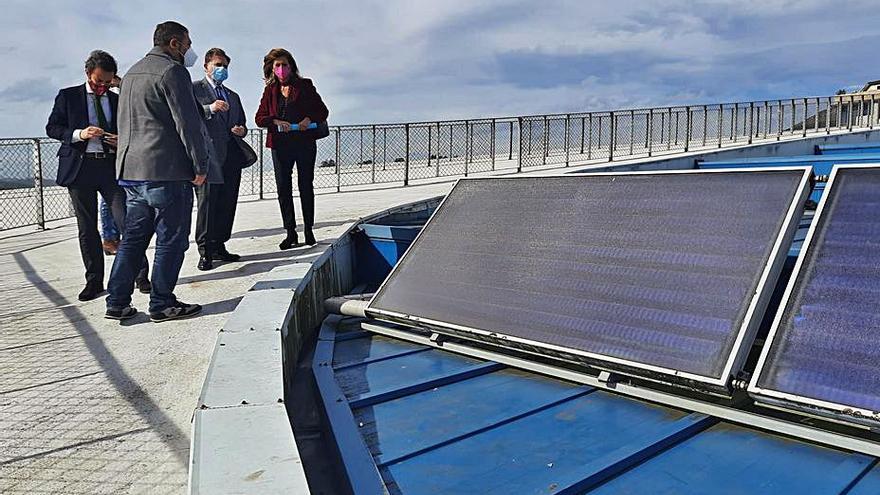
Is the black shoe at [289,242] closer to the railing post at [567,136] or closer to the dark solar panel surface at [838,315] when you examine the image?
the dark solar panel surface at [838,315]

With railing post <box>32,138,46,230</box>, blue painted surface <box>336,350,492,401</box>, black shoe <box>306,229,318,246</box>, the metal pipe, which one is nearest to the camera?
blue painted surface <box>336,350,492,401</box>

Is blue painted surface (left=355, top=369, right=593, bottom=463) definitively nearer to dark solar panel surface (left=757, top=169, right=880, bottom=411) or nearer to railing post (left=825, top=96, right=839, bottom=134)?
dark solar panel surface (left=757, top=169, right=880, bottom=411)

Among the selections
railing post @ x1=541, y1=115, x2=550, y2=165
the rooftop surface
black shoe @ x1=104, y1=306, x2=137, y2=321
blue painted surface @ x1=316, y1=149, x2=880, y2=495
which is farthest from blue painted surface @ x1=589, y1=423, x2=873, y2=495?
railing post @ x1=541, y1=115, x2=550, y2=165

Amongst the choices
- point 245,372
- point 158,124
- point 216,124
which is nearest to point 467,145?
point 216,124

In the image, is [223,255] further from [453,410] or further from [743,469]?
[743,469]

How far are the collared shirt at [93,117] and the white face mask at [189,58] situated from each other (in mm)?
1117

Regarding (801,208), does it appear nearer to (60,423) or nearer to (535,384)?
(535,384)

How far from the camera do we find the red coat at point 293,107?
654 cm

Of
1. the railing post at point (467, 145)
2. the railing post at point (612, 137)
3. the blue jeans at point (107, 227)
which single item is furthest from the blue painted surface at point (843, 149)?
the blue jeans at point (107, 227)

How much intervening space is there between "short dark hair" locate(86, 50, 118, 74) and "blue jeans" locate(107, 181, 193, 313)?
129cm

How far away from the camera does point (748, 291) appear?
2535 millimetres

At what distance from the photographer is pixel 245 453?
184 cm

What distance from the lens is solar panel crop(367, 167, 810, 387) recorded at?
2.57m

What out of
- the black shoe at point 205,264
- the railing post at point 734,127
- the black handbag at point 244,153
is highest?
the railing post at point 734,127
